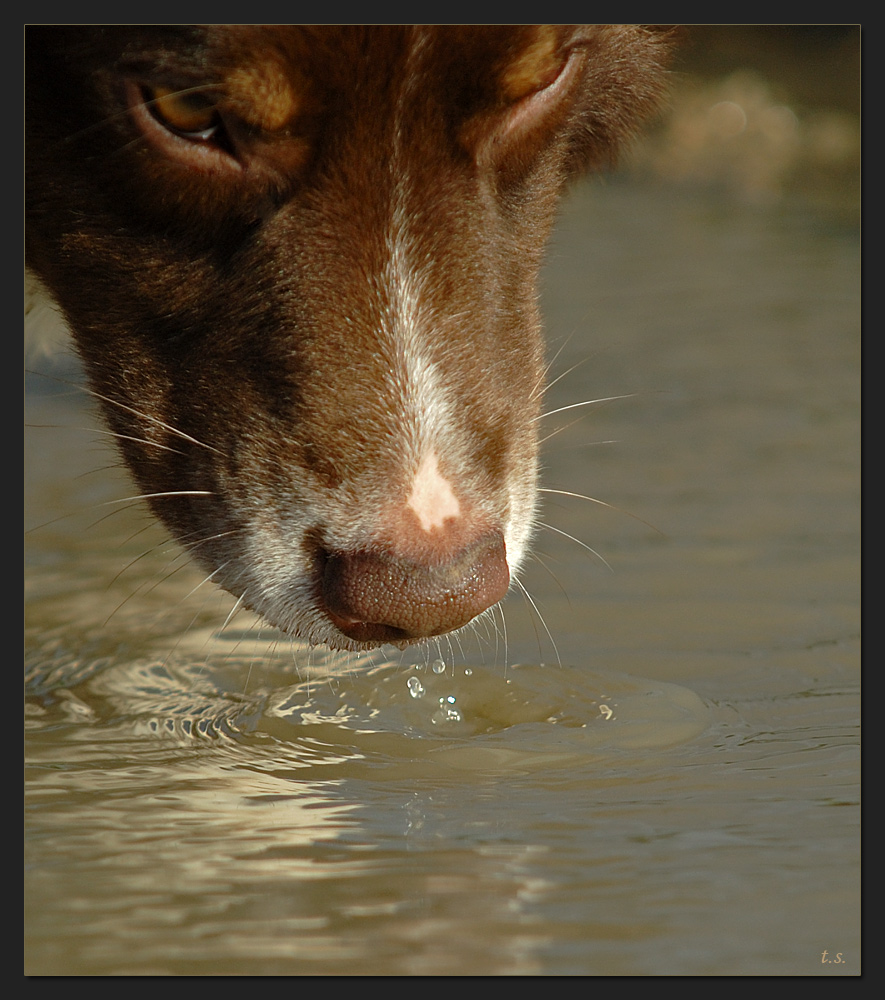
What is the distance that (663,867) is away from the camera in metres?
2.56

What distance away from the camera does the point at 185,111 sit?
248cm

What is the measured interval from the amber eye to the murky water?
2.50ft

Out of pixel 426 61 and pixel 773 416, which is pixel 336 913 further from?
pixel 773 416

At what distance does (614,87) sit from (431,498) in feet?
4.54

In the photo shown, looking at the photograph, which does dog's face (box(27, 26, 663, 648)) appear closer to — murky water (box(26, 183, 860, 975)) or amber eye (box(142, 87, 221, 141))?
amber eye (box(142, 87, 221, 141))

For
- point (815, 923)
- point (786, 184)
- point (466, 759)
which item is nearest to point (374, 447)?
point (466, 759)

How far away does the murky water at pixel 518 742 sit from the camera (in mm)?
2367

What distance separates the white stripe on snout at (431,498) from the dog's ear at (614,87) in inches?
37.1

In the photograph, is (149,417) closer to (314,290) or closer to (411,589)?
(314,290)

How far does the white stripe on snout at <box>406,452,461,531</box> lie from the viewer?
2.41 metres

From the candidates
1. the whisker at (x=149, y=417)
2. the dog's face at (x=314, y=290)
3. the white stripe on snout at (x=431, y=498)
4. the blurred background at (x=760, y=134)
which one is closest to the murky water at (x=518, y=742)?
the whisker at (x=149, y=417)

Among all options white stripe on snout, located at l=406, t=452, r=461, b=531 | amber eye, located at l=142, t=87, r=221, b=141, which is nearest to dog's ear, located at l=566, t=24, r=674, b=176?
amber eye, located at l=142, t=87, r=221, b=141

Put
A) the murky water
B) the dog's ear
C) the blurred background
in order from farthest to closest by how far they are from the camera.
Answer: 1. the blurred background
2. the dog's ear
3. the murky water

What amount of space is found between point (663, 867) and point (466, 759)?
60cm
